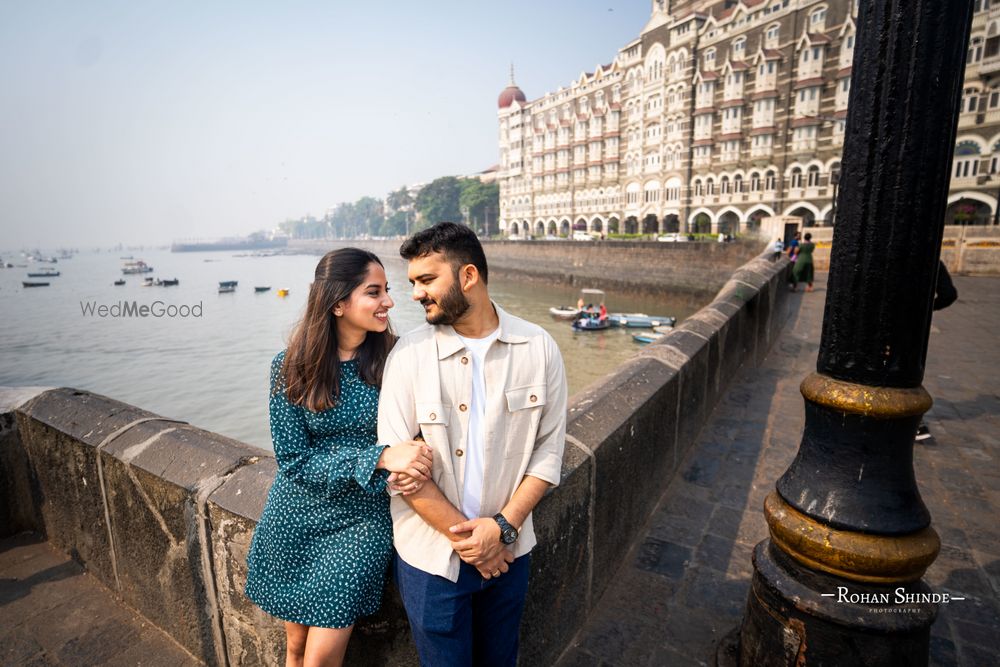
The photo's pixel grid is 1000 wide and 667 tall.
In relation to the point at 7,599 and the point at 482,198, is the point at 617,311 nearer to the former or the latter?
the point at 7,599

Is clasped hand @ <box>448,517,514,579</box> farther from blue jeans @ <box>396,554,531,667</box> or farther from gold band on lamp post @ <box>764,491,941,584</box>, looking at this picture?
gold band on lamp post @ <box>764,491,941,584</box>

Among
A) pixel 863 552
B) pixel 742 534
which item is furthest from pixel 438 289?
pixel 742 534

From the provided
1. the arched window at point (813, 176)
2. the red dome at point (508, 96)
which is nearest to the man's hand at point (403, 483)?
the arched window at point (813, 176)

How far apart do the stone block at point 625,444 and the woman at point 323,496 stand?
1.00 meters

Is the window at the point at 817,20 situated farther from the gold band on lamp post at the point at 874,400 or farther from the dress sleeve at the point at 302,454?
the dress sleeve at the point at 302,454

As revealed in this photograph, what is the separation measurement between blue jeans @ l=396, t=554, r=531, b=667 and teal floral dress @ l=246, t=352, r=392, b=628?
0.38 feet

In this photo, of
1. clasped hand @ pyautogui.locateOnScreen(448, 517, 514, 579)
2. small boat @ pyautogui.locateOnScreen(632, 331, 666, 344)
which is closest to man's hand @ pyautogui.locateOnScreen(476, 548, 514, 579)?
clasped hand @ pyautogui.locateOnScreen(448, 517, 514, 579)

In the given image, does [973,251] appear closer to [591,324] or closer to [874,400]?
[591,324]

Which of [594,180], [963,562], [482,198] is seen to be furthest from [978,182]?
[482,198]

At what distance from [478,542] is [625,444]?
132 centimetres

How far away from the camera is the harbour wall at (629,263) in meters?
29.9

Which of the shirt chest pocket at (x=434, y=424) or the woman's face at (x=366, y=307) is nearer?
the shirt chest pocket at (x=434, y=424)

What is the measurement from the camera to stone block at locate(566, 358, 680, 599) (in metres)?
2.24

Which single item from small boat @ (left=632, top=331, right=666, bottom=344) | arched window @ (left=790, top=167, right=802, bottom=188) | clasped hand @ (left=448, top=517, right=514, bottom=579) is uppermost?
arched window @ (left=790, top=167, right=802, bottom=188)
